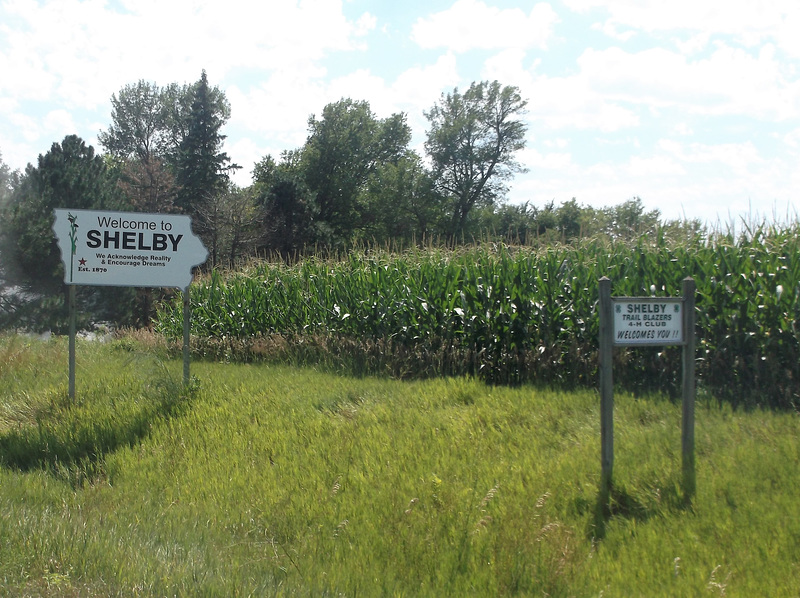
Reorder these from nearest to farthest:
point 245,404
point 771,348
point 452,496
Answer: point 452,496, point 771,348, point 245,404

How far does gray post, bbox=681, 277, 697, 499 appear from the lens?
5.63m

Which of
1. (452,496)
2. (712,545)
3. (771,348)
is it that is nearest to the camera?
(712,545)

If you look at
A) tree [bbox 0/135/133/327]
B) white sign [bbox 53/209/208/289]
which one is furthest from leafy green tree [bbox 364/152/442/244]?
white sign [bbox 53/209/208/289]

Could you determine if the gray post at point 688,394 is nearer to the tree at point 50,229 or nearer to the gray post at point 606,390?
the gray post at point 606,390

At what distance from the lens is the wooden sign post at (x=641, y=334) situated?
5.84 meters

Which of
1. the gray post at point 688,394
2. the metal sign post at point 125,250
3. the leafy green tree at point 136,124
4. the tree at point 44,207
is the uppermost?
the leafy green tree at point 136,124

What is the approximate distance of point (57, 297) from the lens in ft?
100

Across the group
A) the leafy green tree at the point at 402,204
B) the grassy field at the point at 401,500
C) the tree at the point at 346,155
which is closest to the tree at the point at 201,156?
the tree at the point at 346,155

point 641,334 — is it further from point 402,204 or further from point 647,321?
point 402,204

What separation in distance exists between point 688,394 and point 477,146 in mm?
59266

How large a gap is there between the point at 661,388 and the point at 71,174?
29.4 metres

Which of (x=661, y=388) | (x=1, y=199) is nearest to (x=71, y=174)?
(x=1, y=199)

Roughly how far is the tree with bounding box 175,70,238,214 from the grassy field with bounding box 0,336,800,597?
5131 centimetres

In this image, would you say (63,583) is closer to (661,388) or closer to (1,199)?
(661,388)
